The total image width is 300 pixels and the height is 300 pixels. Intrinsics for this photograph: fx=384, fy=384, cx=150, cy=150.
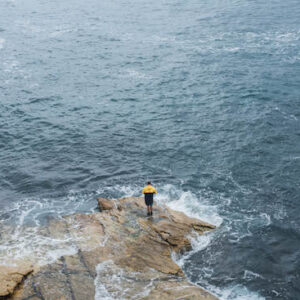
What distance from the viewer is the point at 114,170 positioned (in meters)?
28.8

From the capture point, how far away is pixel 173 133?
33875mm

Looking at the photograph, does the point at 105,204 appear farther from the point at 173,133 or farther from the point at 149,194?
the point at 173,133

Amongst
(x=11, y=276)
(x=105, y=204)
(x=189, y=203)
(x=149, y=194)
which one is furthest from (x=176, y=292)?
(x=189, y=203)

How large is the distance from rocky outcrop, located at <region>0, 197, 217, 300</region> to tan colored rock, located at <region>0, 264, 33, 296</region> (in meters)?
0.11

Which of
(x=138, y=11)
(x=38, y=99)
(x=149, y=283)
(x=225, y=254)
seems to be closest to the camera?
(x=149, y=283)

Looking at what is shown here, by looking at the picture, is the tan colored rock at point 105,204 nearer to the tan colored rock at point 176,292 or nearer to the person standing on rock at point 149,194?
the person standing on rock at point 149,194

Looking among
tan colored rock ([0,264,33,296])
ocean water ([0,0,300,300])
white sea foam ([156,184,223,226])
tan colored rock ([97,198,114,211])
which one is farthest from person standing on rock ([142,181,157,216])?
tan colored rock ([0,264,33,296])

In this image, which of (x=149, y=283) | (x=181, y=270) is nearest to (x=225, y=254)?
(x=181, y=270)

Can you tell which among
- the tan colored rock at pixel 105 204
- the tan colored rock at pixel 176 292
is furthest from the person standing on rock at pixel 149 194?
the tan colored rock at pixel 176 292

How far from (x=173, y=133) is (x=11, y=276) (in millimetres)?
20287

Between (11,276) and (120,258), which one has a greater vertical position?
(11,276)

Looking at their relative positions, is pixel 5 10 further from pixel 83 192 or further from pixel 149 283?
pixel 149 283

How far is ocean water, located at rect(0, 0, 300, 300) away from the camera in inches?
831

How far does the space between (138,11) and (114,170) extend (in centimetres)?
5387
